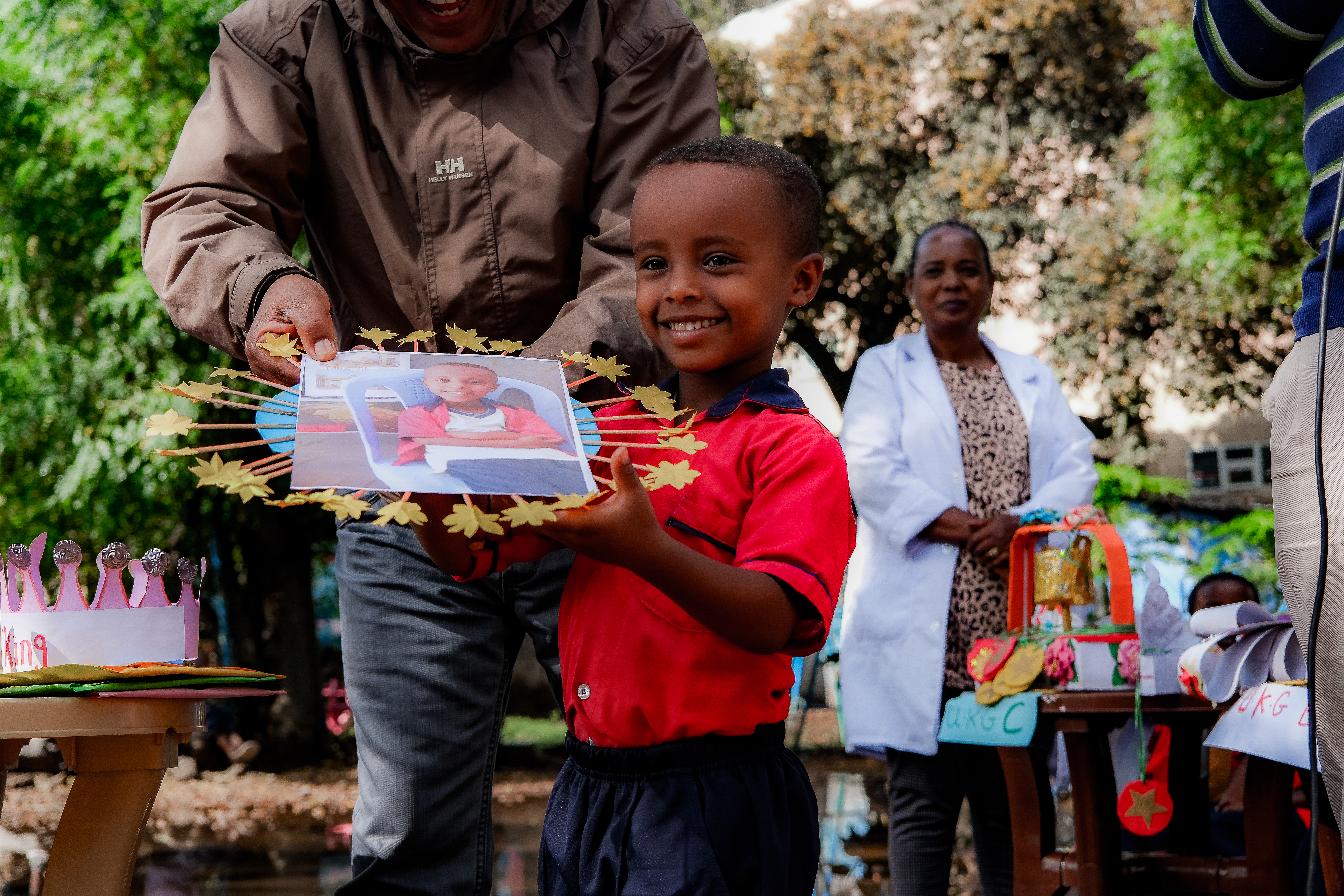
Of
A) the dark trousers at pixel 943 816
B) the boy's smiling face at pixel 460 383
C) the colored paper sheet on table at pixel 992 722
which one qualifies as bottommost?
the dark trousers at pixel 943 816

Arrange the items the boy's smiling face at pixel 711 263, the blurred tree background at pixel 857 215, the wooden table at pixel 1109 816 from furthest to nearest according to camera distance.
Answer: the blurred tree background at pixel 857 215 → the wooden table at pixel 1109 816 → the boy's smiling face at pixel 711 263

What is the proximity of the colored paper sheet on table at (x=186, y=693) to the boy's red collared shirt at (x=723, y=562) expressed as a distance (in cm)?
36

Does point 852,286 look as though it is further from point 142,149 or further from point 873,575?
point 873,575

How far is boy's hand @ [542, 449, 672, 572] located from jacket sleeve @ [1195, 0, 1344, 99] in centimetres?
111

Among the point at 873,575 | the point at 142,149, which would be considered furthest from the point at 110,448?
the point at 873,575

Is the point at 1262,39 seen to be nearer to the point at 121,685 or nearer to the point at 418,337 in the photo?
the point at 418,337

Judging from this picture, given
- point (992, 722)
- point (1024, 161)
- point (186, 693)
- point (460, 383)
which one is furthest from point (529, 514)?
point (1024, 161)

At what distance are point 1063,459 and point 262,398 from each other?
2992 mm

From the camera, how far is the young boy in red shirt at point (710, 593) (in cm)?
161

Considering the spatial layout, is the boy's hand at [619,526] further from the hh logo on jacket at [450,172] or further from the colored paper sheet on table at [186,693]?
the hh logo on jacket at [450,172]

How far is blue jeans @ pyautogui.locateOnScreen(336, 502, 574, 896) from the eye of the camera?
82.8 inches

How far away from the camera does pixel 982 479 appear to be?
386 centimetres

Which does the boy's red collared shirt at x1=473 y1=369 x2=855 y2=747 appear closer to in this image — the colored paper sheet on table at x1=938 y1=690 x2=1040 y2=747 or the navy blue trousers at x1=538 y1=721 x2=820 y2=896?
the navy blue trousers at x1=538 y1=721 x2=820 y2=896

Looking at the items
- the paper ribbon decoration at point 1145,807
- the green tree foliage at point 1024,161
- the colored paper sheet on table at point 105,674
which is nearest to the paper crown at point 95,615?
the colored paper sheet on table at point 105,674
